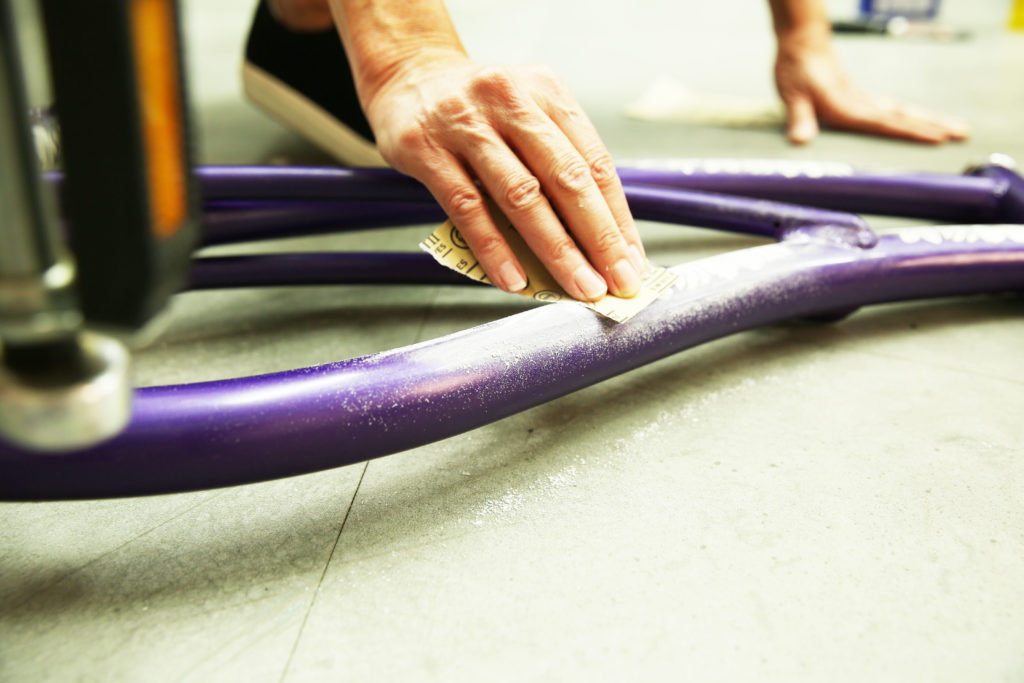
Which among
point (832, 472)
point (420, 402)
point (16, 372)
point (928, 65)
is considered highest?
point (16, 372)

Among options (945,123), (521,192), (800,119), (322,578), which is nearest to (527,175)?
(521,192)

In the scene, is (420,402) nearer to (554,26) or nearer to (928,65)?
(928,65)

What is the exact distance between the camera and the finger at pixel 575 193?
642mm

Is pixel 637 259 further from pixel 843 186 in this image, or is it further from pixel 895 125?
pixel 895 125

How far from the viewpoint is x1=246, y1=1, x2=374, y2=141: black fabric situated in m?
1.19

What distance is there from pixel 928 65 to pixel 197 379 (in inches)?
91.5

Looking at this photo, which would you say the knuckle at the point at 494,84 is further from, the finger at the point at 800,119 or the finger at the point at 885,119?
the finger at the point at 885,119

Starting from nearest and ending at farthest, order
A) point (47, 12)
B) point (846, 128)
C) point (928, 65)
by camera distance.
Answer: point (47, 12) → point (846, 128) → point (928, 65)

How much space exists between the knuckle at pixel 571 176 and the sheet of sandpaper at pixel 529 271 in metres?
0.07

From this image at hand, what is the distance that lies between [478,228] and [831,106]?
47.4 inches

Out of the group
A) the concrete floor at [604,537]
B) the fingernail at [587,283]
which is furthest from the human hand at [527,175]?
the concrete floor at [604,537]

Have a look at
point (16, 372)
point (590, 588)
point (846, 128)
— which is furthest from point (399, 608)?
point (846, 128)

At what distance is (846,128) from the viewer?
1564mm

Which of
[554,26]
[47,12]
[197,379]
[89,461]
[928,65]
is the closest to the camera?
[47,12]
